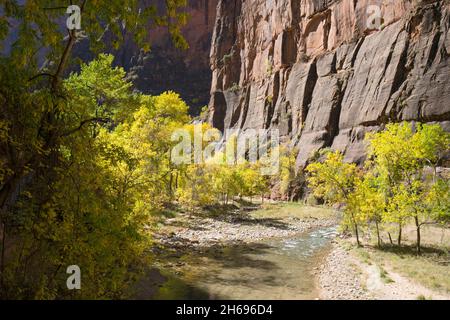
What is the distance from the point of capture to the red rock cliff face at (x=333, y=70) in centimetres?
3916

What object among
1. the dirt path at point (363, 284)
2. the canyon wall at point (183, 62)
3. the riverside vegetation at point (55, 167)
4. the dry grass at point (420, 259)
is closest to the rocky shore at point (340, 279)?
the dirt path at point (363, 284)

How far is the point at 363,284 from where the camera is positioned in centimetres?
1565

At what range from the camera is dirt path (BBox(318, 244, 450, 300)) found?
45.2 feet

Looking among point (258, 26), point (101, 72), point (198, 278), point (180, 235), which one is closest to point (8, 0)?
point (198, 278)

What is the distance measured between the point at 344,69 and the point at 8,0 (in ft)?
173

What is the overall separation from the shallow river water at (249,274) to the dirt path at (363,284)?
736 mm

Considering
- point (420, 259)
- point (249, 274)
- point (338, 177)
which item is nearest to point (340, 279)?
point (249, 274)

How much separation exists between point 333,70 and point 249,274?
46351 millimetres

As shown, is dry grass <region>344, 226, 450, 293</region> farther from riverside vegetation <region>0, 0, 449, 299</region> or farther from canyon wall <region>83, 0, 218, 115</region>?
canyon wall <region>83, 0, 218, 115</region>

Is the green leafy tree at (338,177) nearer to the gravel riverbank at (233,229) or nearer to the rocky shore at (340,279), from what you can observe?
the rocky shore at (340,279)

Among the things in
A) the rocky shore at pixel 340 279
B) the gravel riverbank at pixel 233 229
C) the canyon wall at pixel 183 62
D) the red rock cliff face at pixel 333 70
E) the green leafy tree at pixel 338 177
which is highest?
the canyon wall at pixel 183 62

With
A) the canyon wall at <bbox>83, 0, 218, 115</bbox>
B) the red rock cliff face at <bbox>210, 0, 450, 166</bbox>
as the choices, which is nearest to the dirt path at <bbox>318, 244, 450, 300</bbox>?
the red rock cliff face at <bbox>210, 0, 450, 166</bbox>

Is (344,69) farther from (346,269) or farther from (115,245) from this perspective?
(115,245)

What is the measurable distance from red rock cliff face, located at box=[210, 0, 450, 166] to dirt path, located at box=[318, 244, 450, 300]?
24.1 metres
